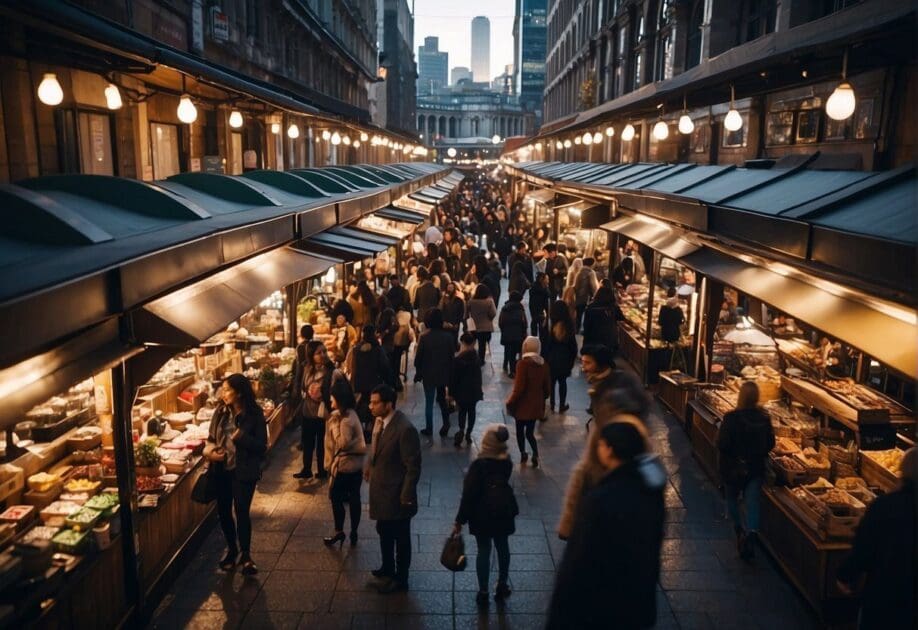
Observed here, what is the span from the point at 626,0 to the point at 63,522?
3277 centimetres

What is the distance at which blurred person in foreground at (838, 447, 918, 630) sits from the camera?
Result: 4.26 metres

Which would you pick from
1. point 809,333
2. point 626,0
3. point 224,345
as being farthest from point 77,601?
point 626,0

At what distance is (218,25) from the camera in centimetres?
1906

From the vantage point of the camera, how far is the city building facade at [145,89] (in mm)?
8320

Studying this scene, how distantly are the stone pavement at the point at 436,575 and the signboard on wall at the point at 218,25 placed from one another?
14097 mm

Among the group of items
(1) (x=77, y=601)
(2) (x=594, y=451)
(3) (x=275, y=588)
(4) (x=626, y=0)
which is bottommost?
(3) (x=275, y=588)

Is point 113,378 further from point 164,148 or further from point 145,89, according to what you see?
point 164,148

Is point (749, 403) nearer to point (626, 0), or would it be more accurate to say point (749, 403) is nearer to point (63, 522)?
point (63, 522)

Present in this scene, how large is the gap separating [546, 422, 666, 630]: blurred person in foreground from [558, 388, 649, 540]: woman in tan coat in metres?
0.49

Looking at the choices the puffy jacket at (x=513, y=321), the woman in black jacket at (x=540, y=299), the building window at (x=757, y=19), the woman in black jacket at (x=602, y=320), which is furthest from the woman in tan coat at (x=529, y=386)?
the building window at (x=757, y=19)

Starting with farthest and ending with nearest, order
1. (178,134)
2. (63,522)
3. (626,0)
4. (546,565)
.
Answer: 1. (626,0)
2. (178,134)
3. (546,565)
4. (63,522)

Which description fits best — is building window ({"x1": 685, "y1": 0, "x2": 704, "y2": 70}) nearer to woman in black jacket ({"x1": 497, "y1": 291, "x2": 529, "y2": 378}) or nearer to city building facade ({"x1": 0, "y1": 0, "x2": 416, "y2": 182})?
city building facade ({"x1": 0, "y1": 0, "x2": 416, "y2": 182})

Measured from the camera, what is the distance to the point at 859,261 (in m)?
4.88

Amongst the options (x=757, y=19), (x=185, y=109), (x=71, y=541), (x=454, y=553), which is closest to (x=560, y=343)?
(x=454, y=553)
